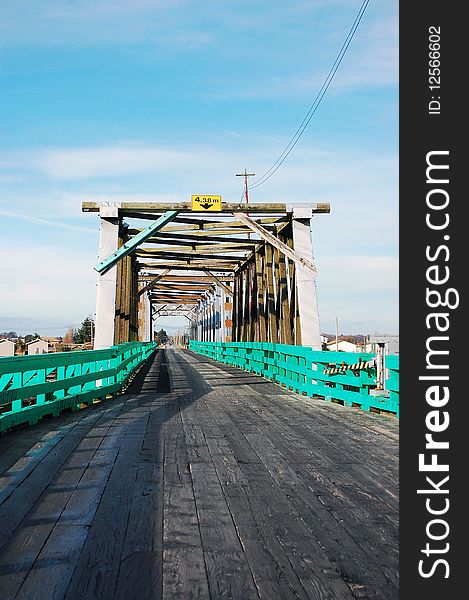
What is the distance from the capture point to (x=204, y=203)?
58.3ft

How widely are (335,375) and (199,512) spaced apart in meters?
8.32

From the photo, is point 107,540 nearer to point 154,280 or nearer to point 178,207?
point 178,207

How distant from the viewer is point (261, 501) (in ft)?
16.4

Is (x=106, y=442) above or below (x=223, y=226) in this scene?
below

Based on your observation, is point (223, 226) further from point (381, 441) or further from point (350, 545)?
point (350, 545)

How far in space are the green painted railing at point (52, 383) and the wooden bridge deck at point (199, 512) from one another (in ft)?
1.15

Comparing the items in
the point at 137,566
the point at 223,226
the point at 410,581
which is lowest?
the point at 137,566

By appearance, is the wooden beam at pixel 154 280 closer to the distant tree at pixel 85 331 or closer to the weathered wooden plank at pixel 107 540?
the weathered wooden plank at pixel 107 540

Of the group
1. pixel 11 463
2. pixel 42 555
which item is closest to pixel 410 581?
pixel 42 555

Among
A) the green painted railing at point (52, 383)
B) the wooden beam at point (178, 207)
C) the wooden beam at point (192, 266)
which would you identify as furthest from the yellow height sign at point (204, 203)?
the wooden beam at point (192, 266)

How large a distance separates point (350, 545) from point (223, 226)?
729 inches

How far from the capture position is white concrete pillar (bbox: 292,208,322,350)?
16.8 metres

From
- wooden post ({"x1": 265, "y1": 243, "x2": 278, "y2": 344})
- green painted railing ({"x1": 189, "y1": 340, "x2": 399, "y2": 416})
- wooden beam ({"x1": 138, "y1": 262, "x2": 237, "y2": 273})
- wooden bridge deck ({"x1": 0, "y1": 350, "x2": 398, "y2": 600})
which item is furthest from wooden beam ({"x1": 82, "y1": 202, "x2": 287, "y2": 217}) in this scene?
wooden beam ({"x1": 138, "y1": 262, "x2": 237, "y2": 273})

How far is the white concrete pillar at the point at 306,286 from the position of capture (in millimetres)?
16797
